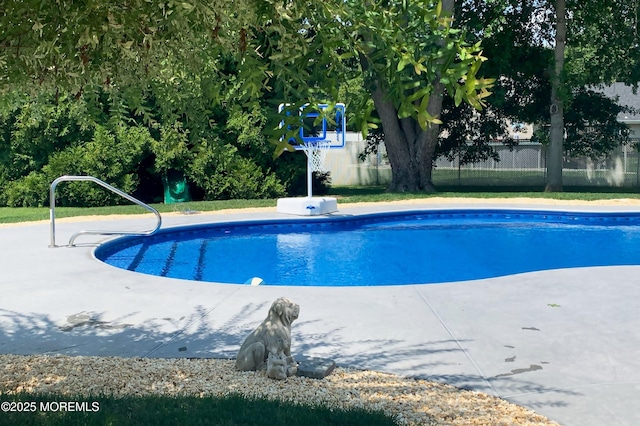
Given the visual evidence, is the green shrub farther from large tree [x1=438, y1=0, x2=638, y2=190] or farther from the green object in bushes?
large tree [x1=438, y1=0, x2=638, y2=190]

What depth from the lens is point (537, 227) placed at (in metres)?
18.2

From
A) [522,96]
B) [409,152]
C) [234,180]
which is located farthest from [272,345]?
[522,96]

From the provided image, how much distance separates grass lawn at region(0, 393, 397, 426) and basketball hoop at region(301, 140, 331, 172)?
45.5ft

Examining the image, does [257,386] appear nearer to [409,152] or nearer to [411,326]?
[411,326]

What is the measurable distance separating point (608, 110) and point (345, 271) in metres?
18.8

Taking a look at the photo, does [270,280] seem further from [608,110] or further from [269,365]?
[608,110]

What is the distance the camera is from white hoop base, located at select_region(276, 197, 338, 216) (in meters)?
18.1

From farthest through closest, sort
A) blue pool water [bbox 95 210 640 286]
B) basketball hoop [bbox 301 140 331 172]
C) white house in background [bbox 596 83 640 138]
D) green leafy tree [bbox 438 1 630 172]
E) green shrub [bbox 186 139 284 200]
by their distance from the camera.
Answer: white house in background [bbox 596 83 640 138] < green leafy tree [bbox 438 1 630 172] < green shrub [bbox 186 139 284 200] < basketball hoop [bbox 301 140 331 172] < blue pool water [bbox 95 210 640 286]

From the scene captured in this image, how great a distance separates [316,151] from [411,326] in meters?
12.9

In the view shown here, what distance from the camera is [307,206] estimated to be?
1812 centimetres

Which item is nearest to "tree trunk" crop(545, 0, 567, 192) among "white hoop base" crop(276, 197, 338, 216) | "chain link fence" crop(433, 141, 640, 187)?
"chain link fence" crop(433, 141, 640, 187)

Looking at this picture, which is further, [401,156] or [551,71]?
[401,156]

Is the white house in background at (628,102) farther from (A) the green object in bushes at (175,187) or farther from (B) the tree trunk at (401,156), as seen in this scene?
(A) the green object in bushes at (175,187)

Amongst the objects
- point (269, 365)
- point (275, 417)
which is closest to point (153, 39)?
point (275, 417)
